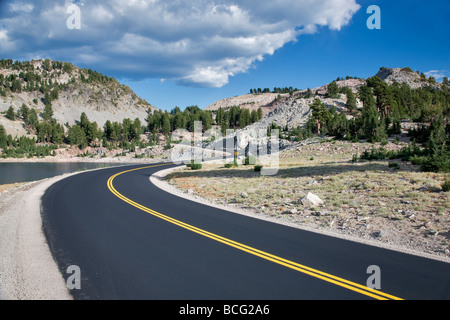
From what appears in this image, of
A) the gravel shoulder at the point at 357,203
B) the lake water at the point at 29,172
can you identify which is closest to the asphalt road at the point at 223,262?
the gravel shoulder at the point at 357,203

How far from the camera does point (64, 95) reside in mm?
165250

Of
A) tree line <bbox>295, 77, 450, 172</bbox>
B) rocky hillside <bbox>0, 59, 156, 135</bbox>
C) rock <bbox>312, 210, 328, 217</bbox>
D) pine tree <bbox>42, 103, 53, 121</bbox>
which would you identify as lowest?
rock <bbox>312, 210, 328, 217</bbox>

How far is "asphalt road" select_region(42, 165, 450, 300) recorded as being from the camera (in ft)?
16.8

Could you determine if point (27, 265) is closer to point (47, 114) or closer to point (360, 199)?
point (360, 199)

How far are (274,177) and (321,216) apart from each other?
10.8m

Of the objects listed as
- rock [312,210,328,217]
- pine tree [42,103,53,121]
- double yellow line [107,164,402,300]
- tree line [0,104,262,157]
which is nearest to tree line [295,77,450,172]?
rock [312,210,328,217]

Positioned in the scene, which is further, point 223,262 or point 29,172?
point 29,172

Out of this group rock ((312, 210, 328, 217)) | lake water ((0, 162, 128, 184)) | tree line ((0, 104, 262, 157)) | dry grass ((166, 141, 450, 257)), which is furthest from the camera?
tree line ((0, 104, 262, 157))

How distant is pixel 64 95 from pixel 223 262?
19203 cm

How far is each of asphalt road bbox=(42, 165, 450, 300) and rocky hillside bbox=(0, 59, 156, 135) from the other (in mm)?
136108

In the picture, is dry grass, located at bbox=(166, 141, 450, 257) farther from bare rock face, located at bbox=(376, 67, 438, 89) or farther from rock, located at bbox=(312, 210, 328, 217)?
bare rock face, located at bbox=(376, 67, 438, 89)

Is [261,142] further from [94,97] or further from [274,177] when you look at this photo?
[94,97]

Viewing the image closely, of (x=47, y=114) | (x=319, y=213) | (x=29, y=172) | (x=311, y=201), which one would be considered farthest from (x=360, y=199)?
(x=47, y=114)
